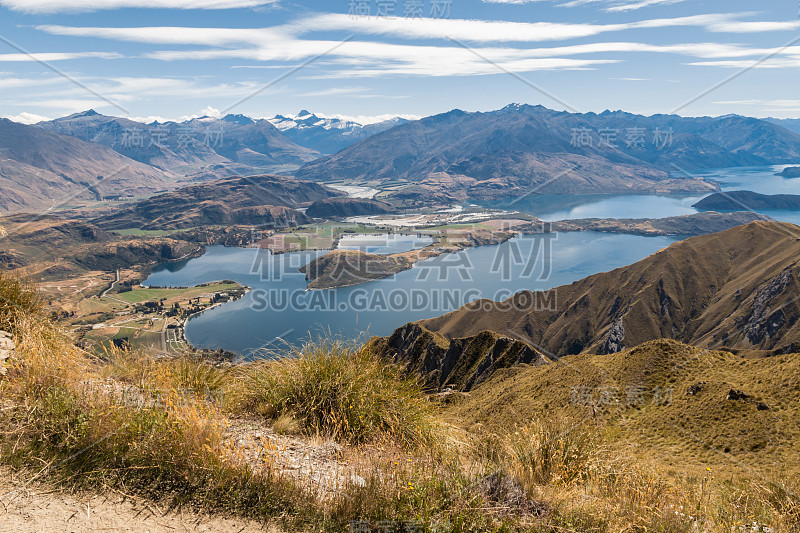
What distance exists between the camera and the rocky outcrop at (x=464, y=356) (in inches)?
1617

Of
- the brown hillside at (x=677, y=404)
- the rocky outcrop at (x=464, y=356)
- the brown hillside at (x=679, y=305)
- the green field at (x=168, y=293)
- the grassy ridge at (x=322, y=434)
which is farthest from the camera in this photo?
the green field at (x=168, y=293)

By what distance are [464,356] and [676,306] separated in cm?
8017

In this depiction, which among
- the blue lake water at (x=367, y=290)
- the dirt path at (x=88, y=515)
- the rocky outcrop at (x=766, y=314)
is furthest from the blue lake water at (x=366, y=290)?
the dirt path at (x=88, y=515)

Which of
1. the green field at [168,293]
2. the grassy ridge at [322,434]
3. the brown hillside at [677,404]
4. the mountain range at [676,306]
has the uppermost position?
the grassy ridge at [322,434]

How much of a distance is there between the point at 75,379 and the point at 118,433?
1553 mm

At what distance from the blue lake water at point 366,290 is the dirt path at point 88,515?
78.4 metres

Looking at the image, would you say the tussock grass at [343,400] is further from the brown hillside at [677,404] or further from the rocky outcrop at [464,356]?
the rocky outcrop at [464,356]

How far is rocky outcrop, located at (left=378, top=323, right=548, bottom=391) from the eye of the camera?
4108cm

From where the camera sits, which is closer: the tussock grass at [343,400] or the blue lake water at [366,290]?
the tussock grass at [343,400]

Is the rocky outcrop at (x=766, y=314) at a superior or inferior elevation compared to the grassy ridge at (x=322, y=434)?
inferior

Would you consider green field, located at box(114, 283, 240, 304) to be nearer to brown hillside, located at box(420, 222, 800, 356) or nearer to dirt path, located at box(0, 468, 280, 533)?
brown hillside, located at box(420, 222, 800, 356)

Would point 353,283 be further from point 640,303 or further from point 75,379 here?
point 75,379

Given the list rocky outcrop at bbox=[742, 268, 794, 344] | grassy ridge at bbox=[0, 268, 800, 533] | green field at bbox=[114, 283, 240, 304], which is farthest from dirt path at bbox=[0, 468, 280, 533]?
green field at bbox=[114, 283, 240, 304]

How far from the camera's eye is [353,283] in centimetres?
15362
